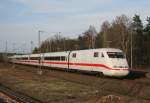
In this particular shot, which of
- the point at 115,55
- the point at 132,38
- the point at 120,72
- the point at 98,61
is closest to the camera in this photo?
the point at 120,72

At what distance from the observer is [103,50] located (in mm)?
32438

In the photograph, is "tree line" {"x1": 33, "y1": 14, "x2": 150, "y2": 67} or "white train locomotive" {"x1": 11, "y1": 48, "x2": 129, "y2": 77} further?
"tree line" {"x1": 33, "y1": 14, "x2": 150, "y2": 67}

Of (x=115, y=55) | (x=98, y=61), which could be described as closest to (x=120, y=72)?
(x=115, y=55)

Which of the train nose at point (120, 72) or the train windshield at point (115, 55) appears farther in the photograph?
the train windshield at point (115, 55)

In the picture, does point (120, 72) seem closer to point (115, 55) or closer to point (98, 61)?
point (115, 55)

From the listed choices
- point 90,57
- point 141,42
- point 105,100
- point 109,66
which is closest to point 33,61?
point 141,42

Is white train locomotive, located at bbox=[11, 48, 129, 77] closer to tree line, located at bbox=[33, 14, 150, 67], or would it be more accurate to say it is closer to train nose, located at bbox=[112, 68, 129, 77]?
train nose, located at bbox=[112, 68, 129, 77]

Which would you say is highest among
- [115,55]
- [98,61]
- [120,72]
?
[115,55]

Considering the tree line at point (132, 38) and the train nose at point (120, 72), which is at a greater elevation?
the tree line at point (132, 38)

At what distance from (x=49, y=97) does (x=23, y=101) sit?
132 inches

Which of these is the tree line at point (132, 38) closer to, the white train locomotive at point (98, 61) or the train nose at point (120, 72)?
the white train locomotive at point (98, 61)

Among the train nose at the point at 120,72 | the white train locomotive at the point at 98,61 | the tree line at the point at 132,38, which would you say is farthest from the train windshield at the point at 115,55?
the tree line at the point at 132,38

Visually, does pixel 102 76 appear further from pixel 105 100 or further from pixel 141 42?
pixel 141 42

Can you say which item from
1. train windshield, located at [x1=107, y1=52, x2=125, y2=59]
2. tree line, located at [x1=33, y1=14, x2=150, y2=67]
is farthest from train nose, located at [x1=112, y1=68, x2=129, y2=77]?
tree line, located at [x1=33, y1=14, x2=150, y2=67]
